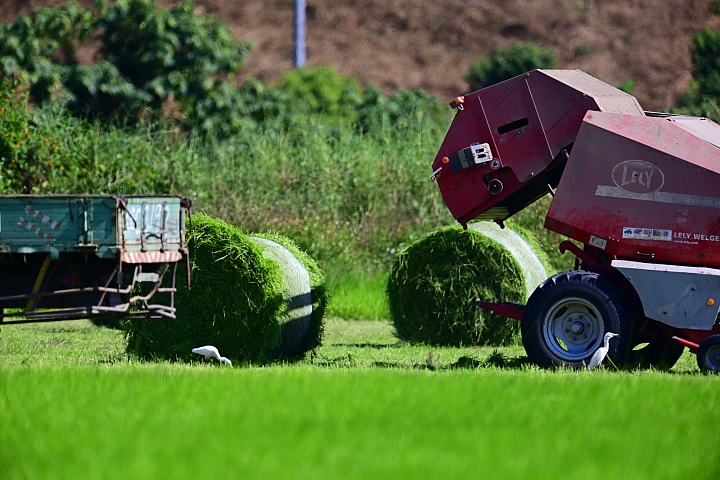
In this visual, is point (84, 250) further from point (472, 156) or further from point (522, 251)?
point (522, 251)

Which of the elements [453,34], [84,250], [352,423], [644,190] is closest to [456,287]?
[644,190]

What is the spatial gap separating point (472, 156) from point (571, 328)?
194cm

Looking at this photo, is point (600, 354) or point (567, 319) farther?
point (567, 319)

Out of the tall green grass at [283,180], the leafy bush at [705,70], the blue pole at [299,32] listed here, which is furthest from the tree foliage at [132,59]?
the leafy bush at [705,70]

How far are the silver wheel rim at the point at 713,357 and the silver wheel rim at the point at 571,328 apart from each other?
1.00 meters

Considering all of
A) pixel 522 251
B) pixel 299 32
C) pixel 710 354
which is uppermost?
pixel 299 32

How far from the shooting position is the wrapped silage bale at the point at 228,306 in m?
10.8

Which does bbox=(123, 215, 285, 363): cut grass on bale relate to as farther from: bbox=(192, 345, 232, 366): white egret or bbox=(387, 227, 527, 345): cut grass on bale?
bbox=(387, 227, 527, 345): cut grass on bale

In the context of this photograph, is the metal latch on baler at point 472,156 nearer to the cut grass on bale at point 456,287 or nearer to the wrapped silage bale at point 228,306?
the wrapped silage bale at point 228,306

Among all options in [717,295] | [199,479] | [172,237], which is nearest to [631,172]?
[717,295]

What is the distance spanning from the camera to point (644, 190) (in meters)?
9.78

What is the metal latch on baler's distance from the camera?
34.4ft

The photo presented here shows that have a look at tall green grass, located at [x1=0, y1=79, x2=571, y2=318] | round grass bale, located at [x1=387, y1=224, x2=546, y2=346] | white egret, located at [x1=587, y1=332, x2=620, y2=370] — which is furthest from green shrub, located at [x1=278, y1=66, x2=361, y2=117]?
white egret, located at [x1=587, y1=332, x2=620, y2=370]

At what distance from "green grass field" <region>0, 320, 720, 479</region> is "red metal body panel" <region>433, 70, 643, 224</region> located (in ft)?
6.63
